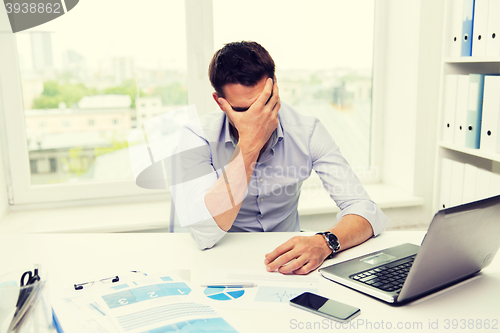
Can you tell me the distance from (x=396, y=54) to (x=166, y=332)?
2.12 m

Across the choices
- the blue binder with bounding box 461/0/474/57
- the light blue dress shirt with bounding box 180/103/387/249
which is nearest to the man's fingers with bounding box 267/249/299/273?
the light blue dress shirt with bounding box 180/103/387/249

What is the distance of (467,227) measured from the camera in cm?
80

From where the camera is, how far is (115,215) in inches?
79.6

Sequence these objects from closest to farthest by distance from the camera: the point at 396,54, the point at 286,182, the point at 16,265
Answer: the point at 16,265 < the point at 286,182 < the point at 396,54

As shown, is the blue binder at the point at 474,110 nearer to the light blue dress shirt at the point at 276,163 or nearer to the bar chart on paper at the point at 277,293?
the light blue dress shirt at the point at 276,163

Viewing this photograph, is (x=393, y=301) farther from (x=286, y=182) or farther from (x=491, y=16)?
(x=491, y=16)

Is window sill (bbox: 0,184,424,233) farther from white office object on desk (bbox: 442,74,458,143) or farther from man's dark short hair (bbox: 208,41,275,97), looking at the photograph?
man's dark short hair (bbox: 208,41,275,97)

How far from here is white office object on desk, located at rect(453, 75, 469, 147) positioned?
1834 millimetres

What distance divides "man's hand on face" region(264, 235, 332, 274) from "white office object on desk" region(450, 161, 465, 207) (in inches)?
45.5

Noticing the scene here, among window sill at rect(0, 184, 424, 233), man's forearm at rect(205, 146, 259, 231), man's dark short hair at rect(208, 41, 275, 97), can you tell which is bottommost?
window sill at rect(0, 184, 424, 233)

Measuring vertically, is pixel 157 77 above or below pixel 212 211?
above

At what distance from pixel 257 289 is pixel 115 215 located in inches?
51.1

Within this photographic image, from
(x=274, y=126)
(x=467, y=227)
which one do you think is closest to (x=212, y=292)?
(x=467, y=227)

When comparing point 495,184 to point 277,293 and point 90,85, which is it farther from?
point 90,85
